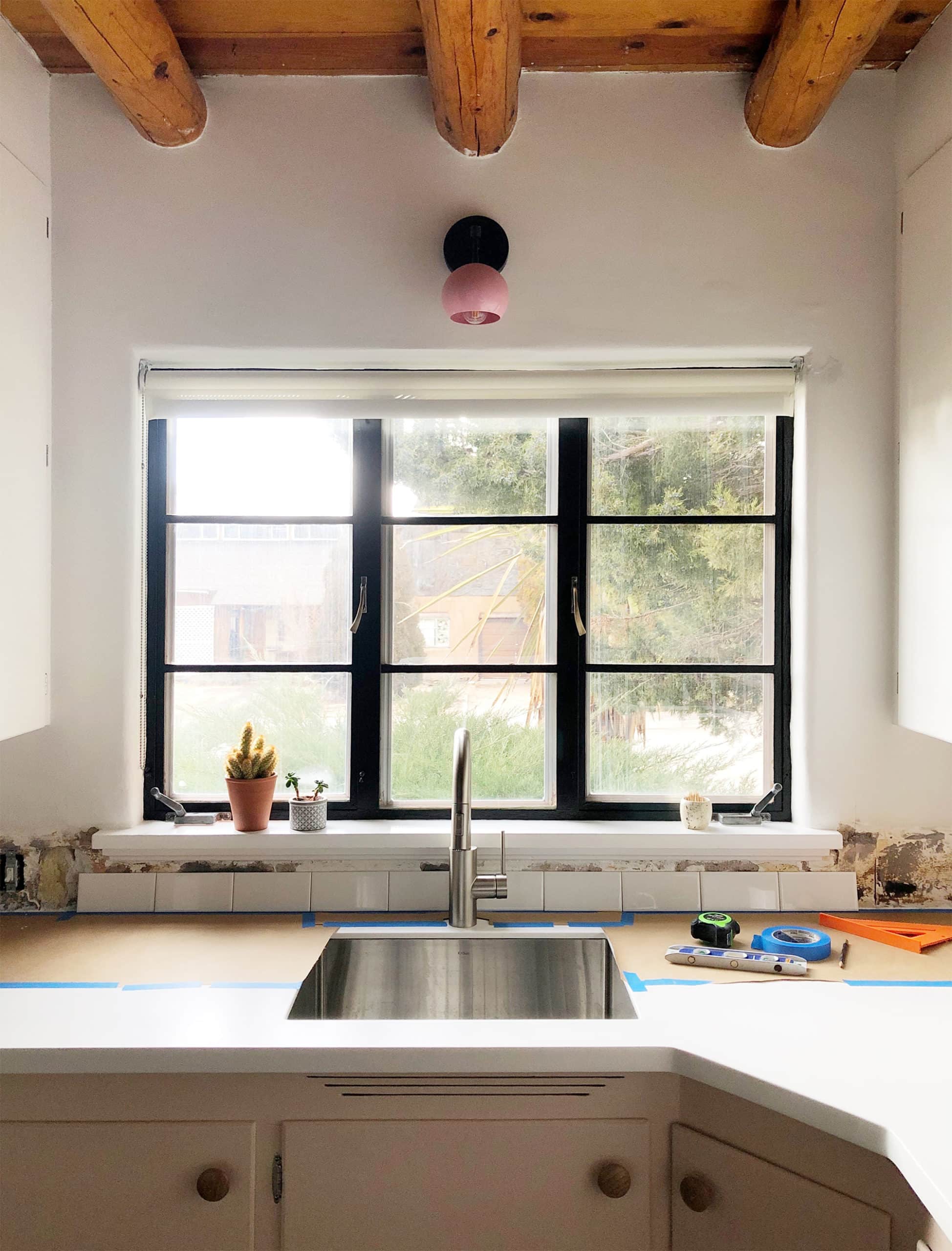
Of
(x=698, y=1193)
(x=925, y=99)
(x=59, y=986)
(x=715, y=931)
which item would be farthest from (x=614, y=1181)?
(x=925, y=99)

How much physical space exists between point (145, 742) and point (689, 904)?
137cm

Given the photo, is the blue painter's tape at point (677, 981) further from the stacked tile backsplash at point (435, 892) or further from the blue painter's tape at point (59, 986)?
the blue painter's tape at point (59, 986)

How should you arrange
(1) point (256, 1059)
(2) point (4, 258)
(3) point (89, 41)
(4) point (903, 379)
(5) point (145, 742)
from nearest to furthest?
(1) point (256, 1059) → (3) point (89, 41) → (2) point (4, 258) → (4) point (903, 379) → (5) point (145, 742)

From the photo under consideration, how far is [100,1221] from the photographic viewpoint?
1.27 meters

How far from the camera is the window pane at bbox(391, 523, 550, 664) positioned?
2117 mm

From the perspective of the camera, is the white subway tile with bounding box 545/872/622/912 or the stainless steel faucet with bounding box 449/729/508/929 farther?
the white subway tile with bounding box 545/872/622/912

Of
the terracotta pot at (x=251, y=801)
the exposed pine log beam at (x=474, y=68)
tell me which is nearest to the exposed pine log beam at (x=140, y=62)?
the exposed pine log beam at (x=474, y=68)

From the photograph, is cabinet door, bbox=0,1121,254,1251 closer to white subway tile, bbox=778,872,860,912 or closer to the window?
the window

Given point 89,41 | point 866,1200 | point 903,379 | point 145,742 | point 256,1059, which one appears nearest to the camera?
point 866,1200

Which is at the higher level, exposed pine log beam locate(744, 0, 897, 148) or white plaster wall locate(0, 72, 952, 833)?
exposed pine log beam locate(744, 0, 897, 148)

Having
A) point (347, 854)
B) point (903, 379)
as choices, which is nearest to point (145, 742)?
point (347, 854)

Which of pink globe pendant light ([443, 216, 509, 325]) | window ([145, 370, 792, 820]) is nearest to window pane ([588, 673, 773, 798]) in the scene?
window ([145, 370, 792, 820])

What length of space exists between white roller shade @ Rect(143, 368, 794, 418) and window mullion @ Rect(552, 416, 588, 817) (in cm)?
12

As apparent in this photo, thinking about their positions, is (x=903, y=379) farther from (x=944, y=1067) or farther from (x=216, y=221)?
(x=216, y=221)
